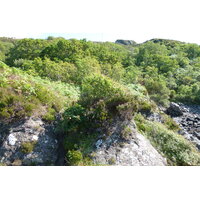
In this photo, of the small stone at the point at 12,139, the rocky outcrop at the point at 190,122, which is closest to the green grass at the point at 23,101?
the small stone at the point at 12,139

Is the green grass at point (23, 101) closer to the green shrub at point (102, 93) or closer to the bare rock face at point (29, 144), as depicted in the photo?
the bare rock face at point (29, 144)

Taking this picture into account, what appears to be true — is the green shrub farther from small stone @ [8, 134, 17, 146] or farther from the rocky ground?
the rocky ground

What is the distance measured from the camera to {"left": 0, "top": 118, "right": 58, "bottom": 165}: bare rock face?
6801 millimetres

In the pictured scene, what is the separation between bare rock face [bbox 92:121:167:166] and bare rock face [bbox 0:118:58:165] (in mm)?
1800

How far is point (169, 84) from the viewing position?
2420 centimetres

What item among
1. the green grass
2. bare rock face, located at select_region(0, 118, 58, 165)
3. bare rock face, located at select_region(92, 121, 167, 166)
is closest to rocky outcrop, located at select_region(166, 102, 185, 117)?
bare rock face, located at select_region(92, 121, 167, 166)

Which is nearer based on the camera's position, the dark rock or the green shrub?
the green shrub

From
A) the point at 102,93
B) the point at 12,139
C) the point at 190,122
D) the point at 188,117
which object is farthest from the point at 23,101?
the point at 188,117

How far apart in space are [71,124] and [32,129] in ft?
5.07

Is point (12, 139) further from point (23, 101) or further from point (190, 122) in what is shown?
point (190, 122)

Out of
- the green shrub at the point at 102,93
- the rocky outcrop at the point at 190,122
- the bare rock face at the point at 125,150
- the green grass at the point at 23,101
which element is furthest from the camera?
the rocky outcrop at the point at 190,122

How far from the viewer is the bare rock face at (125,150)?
6742mm

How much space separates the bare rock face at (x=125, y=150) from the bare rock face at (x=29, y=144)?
180cm

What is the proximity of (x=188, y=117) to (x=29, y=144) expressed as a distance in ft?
45.2
